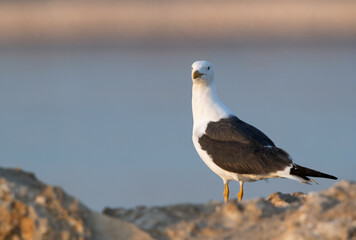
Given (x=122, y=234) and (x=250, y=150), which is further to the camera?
(x=250, y=150)

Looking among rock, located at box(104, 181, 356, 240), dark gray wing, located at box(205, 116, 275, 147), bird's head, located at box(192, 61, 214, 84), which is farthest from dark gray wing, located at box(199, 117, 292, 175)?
rock, located at box(104, 181, 356, 240)

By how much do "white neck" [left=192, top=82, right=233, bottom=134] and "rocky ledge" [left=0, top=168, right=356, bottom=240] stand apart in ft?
10.0

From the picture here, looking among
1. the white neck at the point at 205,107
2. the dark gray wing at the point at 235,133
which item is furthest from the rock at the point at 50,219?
the white neck at the point at 205,107

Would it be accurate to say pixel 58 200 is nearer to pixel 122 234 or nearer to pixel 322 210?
pixel 122 234

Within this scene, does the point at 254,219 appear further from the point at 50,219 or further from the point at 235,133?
the point at 235,133

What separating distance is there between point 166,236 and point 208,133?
3.09 metres

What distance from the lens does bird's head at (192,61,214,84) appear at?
7.11m

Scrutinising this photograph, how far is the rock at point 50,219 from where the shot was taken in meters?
3.50

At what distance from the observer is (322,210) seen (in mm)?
3412

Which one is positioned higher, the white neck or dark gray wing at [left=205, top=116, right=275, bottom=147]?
the white neck

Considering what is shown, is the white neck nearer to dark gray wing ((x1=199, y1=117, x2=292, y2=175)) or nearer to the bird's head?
the bird's head

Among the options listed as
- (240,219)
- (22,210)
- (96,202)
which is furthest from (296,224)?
(96,202)

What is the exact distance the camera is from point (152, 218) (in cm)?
380

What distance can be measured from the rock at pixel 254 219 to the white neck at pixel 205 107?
9.57 ft
